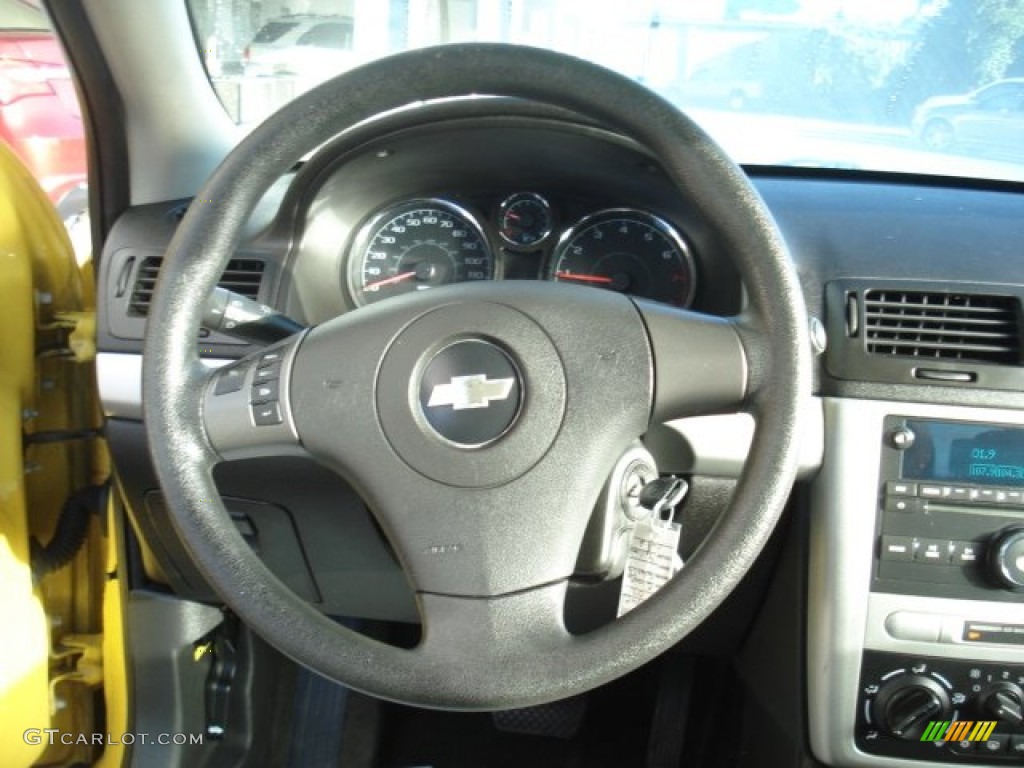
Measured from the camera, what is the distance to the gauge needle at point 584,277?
1.52 metres

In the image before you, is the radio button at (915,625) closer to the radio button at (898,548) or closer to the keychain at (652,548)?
the radio button at (898,548)

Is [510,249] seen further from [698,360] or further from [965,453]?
[965,453]

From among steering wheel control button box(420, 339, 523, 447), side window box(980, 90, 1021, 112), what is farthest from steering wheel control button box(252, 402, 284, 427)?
side window box(980, 90, 1021, 112)

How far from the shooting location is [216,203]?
1.09 metres

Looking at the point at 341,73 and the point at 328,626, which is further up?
the point at 341,73

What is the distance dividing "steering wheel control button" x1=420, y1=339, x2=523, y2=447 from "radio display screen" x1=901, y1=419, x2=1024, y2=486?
58 centimetres

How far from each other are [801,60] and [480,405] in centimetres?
92

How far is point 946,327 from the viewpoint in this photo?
1361mm

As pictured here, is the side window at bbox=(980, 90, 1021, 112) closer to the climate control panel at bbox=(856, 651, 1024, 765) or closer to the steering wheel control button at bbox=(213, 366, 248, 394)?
the climate control panel at bbox=(856, 651, 1024, 765)

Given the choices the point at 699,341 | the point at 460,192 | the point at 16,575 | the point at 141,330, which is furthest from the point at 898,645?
the point at 16,575

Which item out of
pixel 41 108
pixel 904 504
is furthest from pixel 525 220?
pixel 41 108

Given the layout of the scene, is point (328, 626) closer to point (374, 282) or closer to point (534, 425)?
point (534, 425)

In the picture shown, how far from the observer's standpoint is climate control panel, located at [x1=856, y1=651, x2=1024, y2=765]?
142 centimetres

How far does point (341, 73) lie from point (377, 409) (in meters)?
0.35
